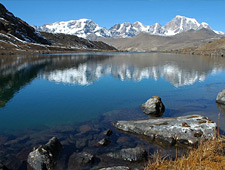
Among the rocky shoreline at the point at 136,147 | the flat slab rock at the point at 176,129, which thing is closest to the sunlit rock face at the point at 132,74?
the flat slab rock at the point at 176,129

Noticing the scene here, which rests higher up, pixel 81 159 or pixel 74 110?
pixel 74 110

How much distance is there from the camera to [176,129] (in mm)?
16219

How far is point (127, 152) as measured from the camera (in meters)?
13.7

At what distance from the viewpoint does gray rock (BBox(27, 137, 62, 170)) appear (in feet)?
40.4

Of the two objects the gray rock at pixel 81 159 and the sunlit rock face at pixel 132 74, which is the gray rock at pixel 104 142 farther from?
the sunlit rock face at pixel 132 74

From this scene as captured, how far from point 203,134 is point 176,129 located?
2.07 meters

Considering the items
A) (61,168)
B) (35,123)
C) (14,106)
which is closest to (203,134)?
(61,168)

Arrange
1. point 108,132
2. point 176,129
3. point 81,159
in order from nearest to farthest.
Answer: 1. point 81,159
2. point 176,129
3. point 108,132

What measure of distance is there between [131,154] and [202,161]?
15.9 feet

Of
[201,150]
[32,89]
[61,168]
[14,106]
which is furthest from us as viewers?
[32,89]

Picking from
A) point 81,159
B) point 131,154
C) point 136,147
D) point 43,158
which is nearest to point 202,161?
point 131,154

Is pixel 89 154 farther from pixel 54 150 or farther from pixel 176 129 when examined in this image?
pixel 176 129

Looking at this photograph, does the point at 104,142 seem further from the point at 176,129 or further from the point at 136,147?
the point at 176,129

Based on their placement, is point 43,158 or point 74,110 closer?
point 43,158
